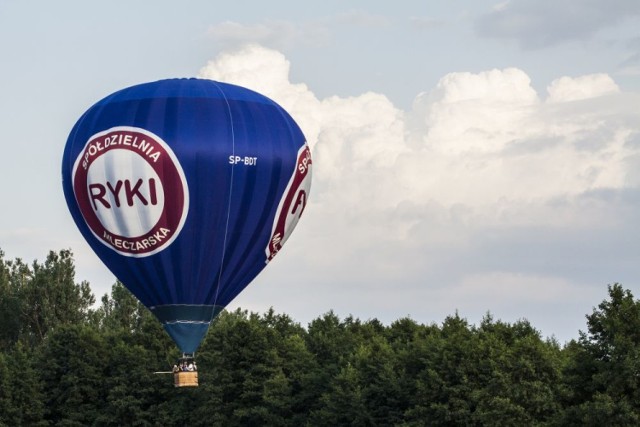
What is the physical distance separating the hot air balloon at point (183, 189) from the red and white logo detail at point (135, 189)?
0.05m

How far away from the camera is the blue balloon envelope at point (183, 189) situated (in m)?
67.6

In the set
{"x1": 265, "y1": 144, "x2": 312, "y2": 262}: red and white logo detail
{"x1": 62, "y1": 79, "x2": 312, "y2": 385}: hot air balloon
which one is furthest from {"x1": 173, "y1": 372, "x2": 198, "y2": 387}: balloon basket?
{"x1": 265, "y1": 144, "x2": 312, "y2": 262}: red and white logo detail

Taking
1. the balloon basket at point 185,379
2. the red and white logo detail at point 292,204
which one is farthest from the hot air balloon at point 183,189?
the balloon basket at point 185,379

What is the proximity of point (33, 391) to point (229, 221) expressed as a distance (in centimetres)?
5732

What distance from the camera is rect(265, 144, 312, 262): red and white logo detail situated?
70.5 meters

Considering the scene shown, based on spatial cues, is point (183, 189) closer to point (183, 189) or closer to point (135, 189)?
point (183, 189)

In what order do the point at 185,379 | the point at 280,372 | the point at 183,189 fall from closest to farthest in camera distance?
1. the point at 185,379
2. the point at 183,189
3. the point at 280,372

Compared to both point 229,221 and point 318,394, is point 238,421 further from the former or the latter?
point 229,221

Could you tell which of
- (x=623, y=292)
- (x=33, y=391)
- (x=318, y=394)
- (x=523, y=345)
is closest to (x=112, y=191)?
(x=623, y=292)

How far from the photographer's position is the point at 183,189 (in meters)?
67.7

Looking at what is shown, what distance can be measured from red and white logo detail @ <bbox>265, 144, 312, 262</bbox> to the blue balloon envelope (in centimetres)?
34

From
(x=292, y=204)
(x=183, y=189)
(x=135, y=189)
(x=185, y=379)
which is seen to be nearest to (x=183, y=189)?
(x=183, y=189)

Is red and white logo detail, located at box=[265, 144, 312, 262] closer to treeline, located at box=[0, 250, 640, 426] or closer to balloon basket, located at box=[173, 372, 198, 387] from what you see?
balloon basket, located at box=[173, 372, 198, 387]

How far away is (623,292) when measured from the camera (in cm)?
6819
